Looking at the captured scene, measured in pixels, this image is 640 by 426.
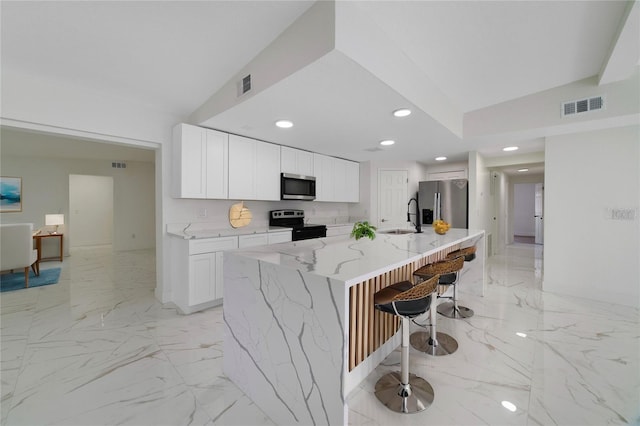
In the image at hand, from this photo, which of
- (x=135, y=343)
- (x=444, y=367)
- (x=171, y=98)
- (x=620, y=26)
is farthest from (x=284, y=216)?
(x=620, y=26)

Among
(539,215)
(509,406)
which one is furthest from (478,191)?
(539,215)

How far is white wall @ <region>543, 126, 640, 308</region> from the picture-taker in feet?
10.4

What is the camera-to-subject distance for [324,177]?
16.0 feet

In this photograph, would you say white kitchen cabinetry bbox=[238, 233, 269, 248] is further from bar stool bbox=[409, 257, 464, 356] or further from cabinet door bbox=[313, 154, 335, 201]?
bar stool bbox=[409, 257, 464, 356]

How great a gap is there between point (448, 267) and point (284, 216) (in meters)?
2.74

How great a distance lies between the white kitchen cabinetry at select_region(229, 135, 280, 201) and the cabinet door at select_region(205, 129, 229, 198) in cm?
7

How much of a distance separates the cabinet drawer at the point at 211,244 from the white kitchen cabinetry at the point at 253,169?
0.63m

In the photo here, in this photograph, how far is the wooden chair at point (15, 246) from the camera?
3.65 m

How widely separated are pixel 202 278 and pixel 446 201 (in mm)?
4782

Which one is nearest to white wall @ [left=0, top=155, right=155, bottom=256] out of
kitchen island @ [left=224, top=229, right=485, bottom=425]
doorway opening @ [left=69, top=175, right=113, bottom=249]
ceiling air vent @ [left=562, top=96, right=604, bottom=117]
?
doorway opening @ [left=69, top=175, right=113, bottom=249]

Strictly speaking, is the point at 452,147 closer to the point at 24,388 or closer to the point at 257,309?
the point at 257,309

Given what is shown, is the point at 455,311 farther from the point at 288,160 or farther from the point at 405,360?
the point at 288,160

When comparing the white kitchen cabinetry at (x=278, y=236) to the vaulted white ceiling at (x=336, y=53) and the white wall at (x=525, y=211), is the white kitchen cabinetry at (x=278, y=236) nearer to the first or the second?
the vaulted white ceiling at (x=336, y=53)

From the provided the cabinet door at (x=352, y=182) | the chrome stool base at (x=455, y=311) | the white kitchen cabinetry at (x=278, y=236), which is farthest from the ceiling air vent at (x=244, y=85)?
the cabinet door at (x=352, y=182)
